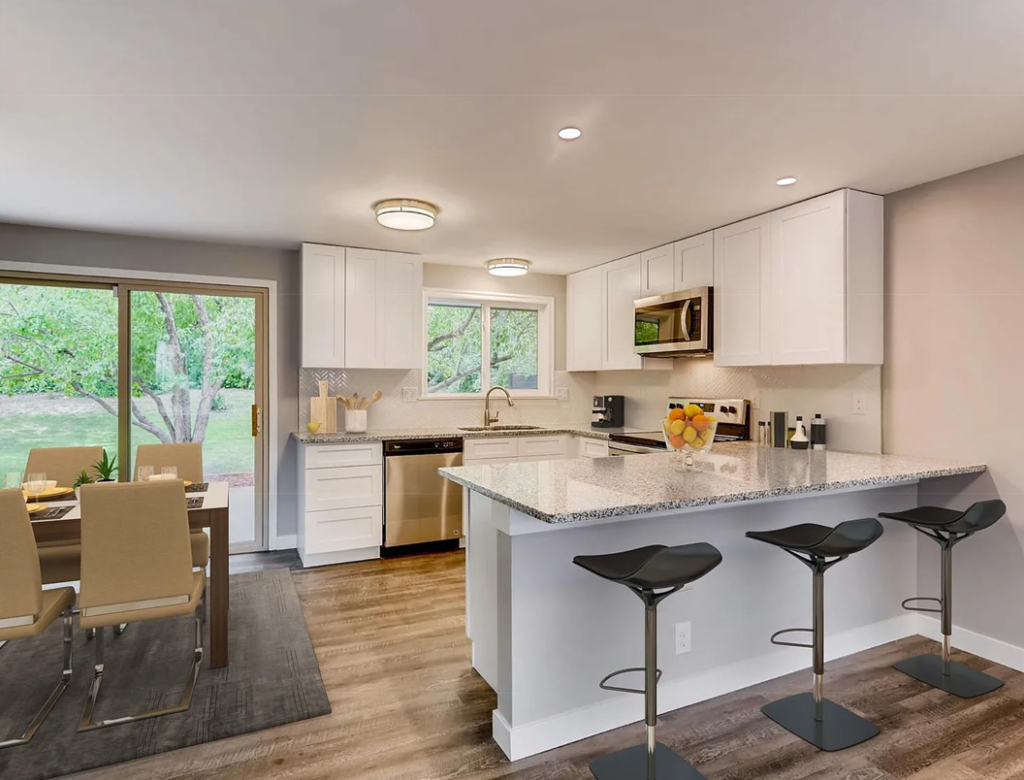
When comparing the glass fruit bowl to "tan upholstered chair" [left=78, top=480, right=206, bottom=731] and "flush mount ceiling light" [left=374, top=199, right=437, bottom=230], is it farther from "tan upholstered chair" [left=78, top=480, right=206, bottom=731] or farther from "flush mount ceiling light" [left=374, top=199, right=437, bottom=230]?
"tan upholstered chair" [left=78, top=480, right=206, bottom=731]

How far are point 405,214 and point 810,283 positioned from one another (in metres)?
2.29

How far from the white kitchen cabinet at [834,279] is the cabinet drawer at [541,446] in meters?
2.19

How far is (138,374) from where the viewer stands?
14.0ft

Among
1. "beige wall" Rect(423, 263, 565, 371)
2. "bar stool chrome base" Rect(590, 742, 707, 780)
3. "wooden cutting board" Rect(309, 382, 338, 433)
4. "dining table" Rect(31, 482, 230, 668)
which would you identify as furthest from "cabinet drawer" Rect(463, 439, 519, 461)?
"bar stool chrome base" Rect(590, 742, 707, 780)

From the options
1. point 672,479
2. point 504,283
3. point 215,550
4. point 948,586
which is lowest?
point 948,586

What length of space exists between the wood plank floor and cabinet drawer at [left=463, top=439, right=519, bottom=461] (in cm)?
192

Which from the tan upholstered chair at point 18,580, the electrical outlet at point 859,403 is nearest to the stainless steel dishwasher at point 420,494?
the tan upholstered chair at point 18,580

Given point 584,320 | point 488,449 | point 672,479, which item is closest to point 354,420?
point 488,449

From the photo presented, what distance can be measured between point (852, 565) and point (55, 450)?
14.1 ft

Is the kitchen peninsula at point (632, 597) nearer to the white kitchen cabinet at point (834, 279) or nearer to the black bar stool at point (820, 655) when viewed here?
the black bar stool at point (820, 655)

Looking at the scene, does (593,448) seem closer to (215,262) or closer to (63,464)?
(215,262)

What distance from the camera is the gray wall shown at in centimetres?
393

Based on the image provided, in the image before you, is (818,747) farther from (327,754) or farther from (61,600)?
(61,600)

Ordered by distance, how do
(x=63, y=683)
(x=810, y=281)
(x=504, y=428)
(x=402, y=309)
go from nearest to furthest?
(x=63, y=683) → (x=810, y=281) → (x=402, y=309) → (x=504, y=428)
